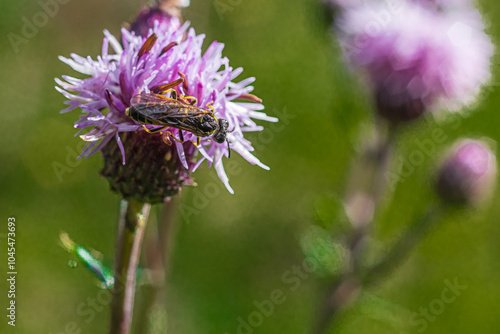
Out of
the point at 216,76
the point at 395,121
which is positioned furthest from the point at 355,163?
the point at 216,76

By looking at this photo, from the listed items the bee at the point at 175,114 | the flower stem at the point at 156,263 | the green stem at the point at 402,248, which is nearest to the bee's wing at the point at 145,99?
the bee at the point at 175,114

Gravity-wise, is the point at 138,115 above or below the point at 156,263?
above

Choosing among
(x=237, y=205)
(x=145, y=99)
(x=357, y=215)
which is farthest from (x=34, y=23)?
(x=145, y=99)

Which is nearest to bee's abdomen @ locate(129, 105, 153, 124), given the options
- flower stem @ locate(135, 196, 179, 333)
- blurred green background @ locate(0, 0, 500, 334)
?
flower stem @ locate(135, 196, 179, 333)

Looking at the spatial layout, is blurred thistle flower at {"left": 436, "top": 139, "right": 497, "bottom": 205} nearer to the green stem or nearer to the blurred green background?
the green stem

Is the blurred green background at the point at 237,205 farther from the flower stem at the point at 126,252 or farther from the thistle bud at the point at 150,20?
the flower stem at the point at 126,252

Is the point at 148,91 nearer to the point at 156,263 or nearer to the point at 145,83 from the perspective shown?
the point at 145,83
